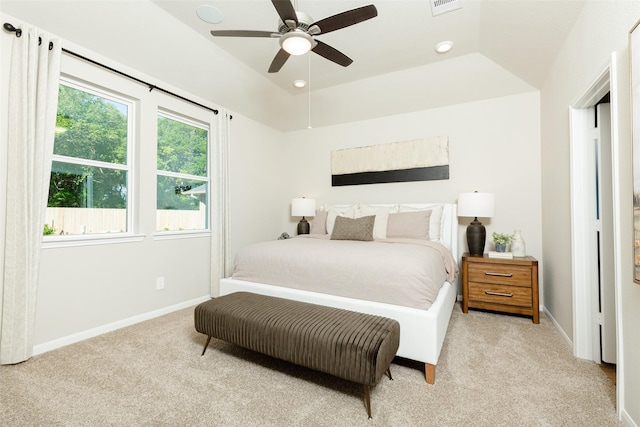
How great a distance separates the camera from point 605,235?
1983 mm

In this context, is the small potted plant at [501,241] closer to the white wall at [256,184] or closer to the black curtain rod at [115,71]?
the white wall at [256,184]

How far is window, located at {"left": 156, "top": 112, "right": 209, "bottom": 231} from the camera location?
10.6 ft

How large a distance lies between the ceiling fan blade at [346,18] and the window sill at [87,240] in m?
2.47

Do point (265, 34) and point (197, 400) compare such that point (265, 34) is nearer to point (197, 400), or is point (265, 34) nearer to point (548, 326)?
point (197, 400)

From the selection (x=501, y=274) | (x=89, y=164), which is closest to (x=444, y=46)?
(x=501, y=274)

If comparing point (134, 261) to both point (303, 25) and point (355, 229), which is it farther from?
point (303, 25)

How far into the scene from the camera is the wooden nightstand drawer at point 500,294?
2791 millimetres

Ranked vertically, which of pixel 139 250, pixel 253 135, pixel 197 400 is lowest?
pixel 197 400

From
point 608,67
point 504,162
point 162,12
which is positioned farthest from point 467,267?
point 162,12

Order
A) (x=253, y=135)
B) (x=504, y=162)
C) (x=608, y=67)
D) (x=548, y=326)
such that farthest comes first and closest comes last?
1. (x=253, y=135)
2. (x=504, y=162)
3. (x=548, y=326)
4. (x=608, y=67)

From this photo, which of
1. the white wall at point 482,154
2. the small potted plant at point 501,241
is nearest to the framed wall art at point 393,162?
the white wall at point 482,154

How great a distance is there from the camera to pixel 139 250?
2.85 meters

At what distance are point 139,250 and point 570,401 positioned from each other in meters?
3.49

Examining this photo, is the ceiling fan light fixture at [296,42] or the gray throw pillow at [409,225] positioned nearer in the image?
the ceiling fan light fixture at [296,42]
